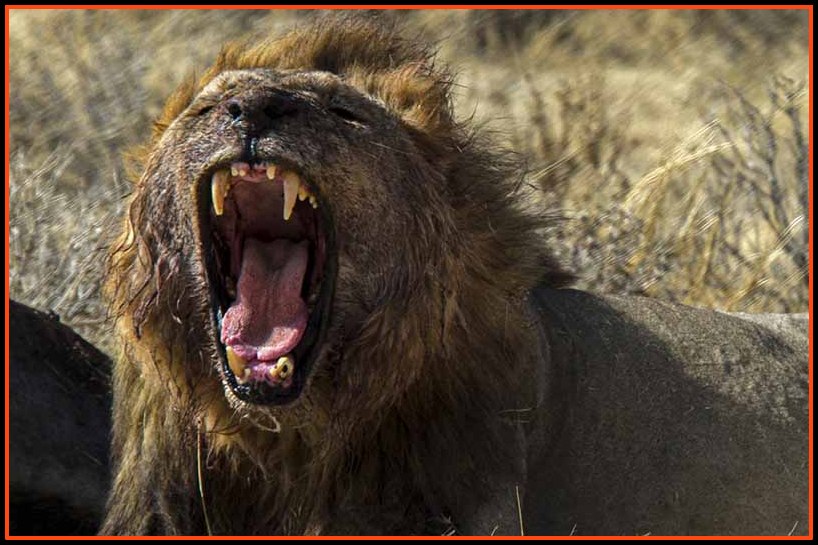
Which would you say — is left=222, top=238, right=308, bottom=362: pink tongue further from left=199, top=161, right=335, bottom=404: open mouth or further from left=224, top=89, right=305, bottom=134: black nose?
left=224, top=89, right=305, bottom=134: black nose

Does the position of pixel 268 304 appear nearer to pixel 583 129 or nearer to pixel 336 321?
pixel 336 321

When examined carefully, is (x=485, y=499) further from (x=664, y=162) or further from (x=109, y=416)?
(x=664, y=162)

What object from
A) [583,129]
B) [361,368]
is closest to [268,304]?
[361,368]

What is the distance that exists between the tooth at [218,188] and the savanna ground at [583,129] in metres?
0.48

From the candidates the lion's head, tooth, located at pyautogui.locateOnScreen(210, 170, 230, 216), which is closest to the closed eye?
the lion's head

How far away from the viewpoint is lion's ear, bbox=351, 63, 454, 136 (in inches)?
191

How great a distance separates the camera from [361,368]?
4.59 meters

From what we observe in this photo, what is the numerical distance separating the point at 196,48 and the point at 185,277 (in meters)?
7.02

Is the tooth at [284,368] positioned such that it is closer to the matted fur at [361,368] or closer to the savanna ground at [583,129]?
the matted fur at [361,368]

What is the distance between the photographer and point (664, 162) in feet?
28.0

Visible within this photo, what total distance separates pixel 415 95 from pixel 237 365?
→ 941 millimetres

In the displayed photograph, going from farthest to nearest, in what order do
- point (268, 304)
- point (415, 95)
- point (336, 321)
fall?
point (415, 95) < point (268, 304) < point (336, 321)

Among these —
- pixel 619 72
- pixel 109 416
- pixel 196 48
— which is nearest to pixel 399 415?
pixel 109 416

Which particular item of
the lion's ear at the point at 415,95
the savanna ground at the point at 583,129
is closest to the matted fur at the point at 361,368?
the lion's ear at the point at 415,95
